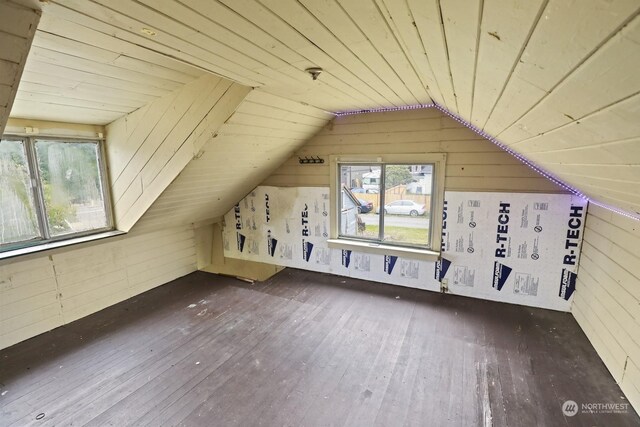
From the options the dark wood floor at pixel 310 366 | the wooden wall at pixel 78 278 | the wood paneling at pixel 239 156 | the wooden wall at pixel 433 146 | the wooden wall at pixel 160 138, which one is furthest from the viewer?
the wooden wall at pixel 433 146

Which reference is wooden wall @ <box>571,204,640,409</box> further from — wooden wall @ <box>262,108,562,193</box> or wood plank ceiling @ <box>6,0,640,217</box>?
wood plank ceiling @ <box>6,0,640,217</box>

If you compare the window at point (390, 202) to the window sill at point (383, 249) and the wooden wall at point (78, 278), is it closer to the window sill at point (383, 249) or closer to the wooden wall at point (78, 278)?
the window sill at point (383, 249)

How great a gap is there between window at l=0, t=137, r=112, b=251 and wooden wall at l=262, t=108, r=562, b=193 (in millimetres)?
2203

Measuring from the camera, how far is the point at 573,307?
9.48ft

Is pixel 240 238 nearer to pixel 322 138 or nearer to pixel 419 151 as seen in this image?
pixel 322 138

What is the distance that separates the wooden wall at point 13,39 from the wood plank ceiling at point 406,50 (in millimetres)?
108

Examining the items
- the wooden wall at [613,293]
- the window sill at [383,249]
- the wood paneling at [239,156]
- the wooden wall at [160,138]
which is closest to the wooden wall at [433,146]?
the wood paneling at [239,156]

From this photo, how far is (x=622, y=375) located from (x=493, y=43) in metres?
2.48

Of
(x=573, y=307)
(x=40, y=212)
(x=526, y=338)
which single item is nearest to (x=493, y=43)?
(x=526, y=338)

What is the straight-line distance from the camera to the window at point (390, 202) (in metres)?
3.31

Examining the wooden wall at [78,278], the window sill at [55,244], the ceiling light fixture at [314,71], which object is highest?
the ceiling light fixture at [314,71]

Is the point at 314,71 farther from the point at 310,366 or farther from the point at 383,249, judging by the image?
the point at 383,249

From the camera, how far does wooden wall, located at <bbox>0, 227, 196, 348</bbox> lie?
102 inches

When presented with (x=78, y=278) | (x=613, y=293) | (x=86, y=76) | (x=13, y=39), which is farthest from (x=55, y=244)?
(x=613, y=293)
